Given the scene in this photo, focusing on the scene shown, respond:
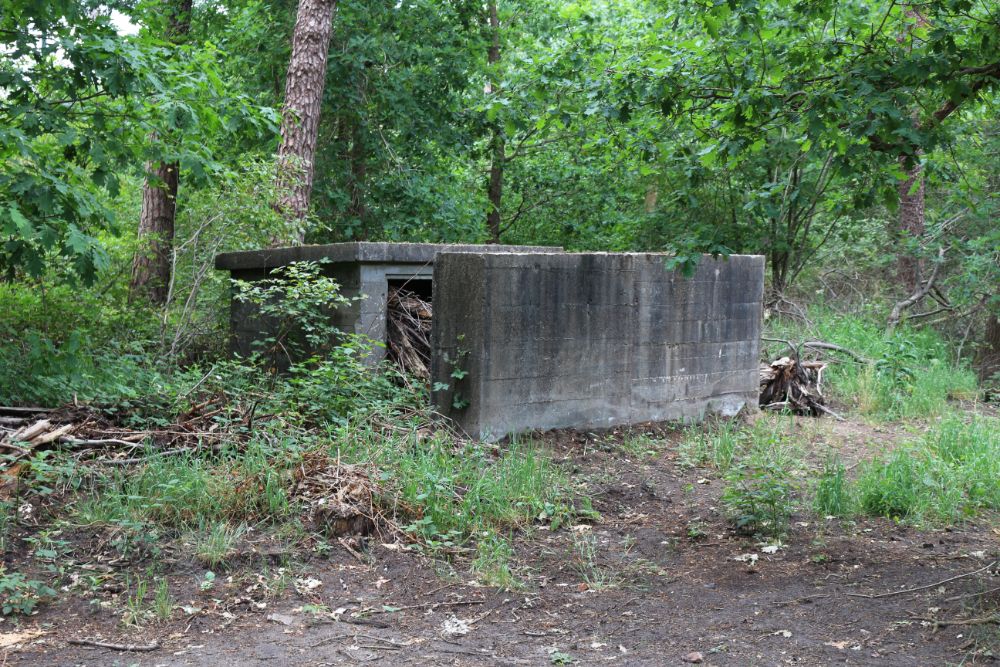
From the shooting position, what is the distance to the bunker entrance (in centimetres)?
847

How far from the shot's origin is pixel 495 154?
15.9 meters

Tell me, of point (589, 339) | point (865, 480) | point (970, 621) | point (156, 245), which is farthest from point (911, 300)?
point (156, 245)

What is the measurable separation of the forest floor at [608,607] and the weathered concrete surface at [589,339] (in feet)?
5.78

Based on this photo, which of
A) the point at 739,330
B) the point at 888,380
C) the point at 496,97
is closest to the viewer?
the point at 496,97

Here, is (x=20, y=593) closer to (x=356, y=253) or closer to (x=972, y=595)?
(x=356, y=253)

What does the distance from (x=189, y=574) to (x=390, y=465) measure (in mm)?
1599

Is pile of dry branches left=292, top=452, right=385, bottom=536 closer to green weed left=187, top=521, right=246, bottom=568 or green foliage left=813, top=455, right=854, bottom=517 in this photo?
green weed left=187, top=521, right=246, bottom=568

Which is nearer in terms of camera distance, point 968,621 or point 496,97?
point 968,621

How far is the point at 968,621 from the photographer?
13.8 ft

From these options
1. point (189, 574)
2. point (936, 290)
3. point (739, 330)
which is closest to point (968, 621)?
point (189, 574)

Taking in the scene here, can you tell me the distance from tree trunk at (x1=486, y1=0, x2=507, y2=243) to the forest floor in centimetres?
1012

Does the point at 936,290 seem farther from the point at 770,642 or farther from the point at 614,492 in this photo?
the point at 770,642

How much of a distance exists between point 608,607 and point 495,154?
12.2 m

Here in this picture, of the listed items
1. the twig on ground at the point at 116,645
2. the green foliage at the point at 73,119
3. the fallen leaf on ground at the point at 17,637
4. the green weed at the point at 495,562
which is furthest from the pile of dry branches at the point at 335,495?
the green foliage at the point at 73,119
